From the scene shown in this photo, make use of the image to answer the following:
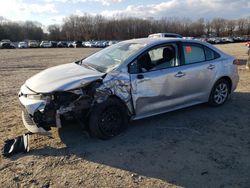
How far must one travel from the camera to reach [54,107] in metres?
4.74

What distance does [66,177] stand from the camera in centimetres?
402

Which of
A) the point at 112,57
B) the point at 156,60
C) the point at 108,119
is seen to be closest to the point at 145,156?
the point at 108,119

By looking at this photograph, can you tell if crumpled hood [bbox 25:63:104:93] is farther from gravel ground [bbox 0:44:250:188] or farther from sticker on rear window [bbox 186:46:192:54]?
sticker on rear window [bbox 186:46:192:54]

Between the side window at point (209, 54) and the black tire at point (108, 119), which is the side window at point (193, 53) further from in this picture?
the black tire at point (108, 119)

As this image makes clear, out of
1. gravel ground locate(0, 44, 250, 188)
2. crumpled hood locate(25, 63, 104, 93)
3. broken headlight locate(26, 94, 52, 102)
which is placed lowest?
gravel ground locate(0, 44, 250, 188)

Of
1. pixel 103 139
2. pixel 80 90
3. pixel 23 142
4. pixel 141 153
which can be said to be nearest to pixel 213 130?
pixel 141 153

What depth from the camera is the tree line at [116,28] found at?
115 metres

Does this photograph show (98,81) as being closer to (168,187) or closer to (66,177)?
(66,177)

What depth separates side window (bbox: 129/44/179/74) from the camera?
218 inches

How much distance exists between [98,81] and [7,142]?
1818mm

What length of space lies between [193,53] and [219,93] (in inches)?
49.2

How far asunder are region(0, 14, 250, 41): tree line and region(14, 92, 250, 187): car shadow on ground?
4334 inches

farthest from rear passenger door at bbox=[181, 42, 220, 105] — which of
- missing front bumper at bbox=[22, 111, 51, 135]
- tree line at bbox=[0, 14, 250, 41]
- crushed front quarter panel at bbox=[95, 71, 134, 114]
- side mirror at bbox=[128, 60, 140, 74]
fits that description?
tree line at bbox=[0, 14, 250, 41]

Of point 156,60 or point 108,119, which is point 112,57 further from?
point 108,119
